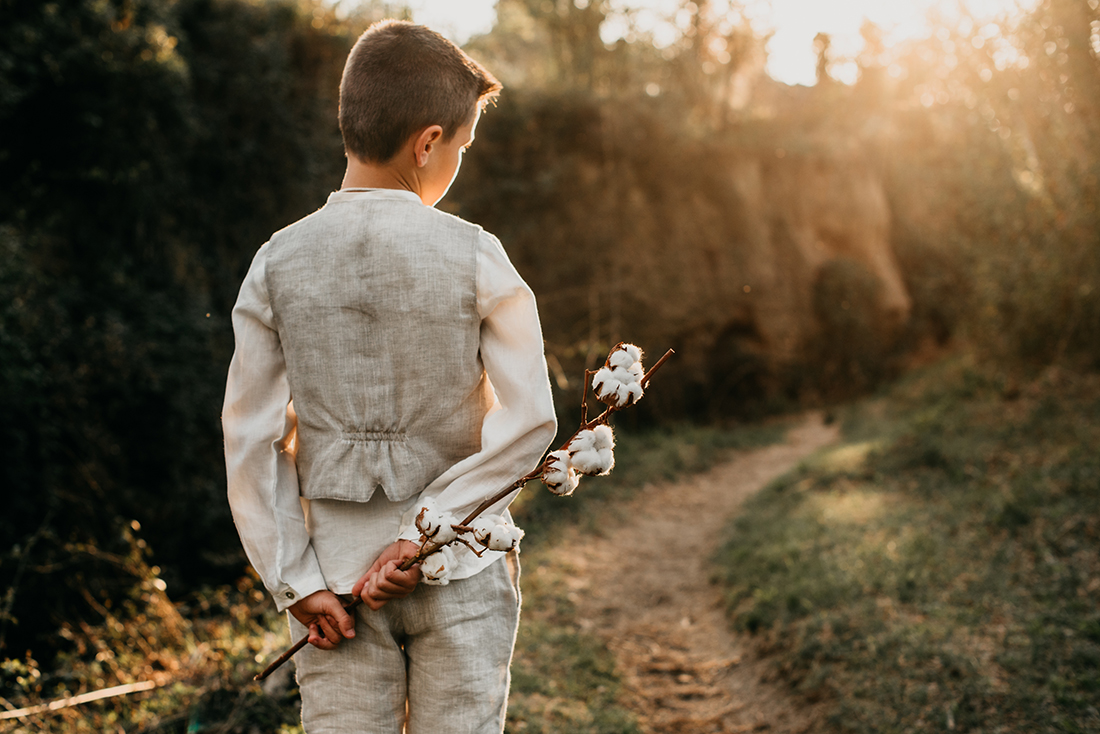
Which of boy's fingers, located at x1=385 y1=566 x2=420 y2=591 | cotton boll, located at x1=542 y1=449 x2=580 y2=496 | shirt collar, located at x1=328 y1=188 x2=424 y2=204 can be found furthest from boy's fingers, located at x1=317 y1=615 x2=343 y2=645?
shirt collar, located at x1=328 y1=188 x2=424 y2=204

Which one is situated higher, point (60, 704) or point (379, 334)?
point (379, 334)

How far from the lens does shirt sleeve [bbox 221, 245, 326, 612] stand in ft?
4.44

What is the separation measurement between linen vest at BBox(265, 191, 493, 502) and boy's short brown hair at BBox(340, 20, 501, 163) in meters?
0.12

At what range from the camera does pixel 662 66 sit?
14.9 m

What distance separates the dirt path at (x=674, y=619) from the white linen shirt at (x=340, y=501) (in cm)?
251

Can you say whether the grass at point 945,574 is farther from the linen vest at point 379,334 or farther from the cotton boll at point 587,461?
the linen vest at point 379,334

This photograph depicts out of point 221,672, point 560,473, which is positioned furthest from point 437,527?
point 221,672

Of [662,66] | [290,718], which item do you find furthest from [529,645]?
[662,66]

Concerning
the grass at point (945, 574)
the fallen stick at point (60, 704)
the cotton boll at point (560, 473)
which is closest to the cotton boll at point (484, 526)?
the cotton boll at point (560, 473)

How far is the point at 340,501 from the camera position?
1404 mm

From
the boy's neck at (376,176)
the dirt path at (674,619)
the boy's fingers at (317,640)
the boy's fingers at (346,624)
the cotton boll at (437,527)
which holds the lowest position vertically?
the dirt path at (674,619)

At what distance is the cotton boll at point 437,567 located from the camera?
3.99 feet

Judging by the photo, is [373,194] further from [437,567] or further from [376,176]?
[437,567]

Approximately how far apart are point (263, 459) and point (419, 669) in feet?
1.66
